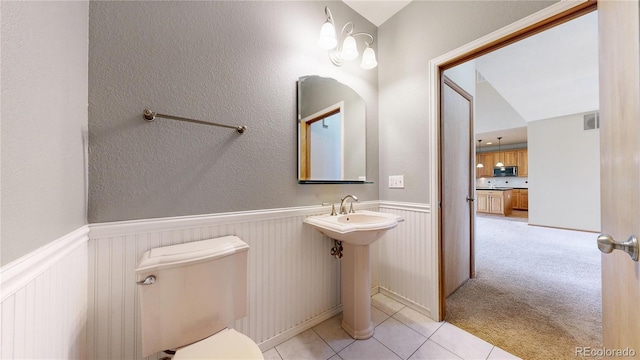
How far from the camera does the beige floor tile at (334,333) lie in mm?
1408

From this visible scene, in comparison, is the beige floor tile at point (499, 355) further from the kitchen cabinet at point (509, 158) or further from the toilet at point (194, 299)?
the kitchen cabinet at point (509, 158)

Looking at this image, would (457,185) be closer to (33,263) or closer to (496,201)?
(33,263)

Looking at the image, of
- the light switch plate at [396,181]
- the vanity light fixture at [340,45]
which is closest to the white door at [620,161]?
the light switch plate at [396,181]

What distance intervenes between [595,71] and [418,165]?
3.11 m

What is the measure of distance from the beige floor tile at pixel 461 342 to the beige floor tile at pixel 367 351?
367 millimetres

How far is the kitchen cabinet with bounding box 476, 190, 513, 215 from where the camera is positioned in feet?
21.1

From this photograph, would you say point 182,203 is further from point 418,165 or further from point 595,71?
point 595,71

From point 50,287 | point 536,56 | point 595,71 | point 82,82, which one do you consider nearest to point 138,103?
point 82,82

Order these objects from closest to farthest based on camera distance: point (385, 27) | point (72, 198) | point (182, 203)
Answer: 1. point (72, 198)
2. point (182, 203)
3. point (385, 27)

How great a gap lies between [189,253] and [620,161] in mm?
1577

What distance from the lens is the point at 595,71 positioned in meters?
2.69

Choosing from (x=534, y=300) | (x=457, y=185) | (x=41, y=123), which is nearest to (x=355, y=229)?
(x=41, y=123)

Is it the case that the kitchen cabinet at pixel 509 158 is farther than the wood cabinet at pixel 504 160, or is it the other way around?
the kitchen cabinet at pixel 509 158

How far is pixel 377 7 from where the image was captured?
72.3 inches
